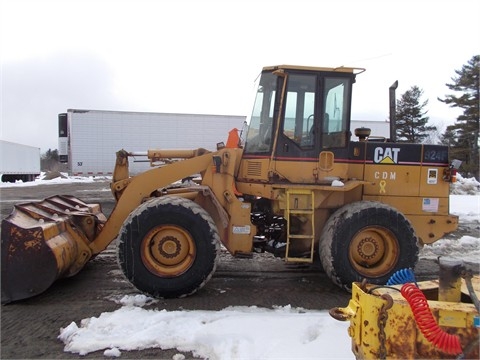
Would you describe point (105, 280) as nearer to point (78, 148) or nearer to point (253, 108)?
point (253, 108)

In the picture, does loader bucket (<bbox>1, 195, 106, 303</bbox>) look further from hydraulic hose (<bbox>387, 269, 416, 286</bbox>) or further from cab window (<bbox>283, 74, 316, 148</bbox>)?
hydraulic hose (<bbox>387, 269, 416, 286</bbox>)

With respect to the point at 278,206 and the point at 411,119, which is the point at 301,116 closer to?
the point at 278,206

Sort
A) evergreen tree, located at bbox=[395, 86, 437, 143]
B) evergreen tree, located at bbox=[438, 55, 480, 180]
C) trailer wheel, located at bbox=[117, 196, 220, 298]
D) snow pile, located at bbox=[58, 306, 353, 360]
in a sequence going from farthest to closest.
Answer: evergreen tree, located at bbox=[438, 55, 480, 180] < evergreen tree, located at bbox=[395, 86, 437, 143] < trailer wheel, located at bbox=[117, 196, 220, 298] < snow pile, located at bbox=[58, 306, 353, 360]

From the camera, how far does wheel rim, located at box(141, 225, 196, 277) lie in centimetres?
493

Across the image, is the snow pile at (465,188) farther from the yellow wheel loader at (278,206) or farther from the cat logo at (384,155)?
the cat logo at (384,155)

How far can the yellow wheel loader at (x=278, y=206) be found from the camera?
15.9 feet

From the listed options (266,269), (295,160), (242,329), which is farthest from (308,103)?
(242,329)

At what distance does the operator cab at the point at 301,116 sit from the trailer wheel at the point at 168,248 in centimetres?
119

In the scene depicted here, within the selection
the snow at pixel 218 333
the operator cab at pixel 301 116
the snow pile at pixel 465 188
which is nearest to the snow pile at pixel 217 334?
the snow at pixel 218 333

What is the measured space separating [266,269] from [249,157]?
1858 millimetres

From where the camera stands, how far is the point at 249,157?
5.55 m

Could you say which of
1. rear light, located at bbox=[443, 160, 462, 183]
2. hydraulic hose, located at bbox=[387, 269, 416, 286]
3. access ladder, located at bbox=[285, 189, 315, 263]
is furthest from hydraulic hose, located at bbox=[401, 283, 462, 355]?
rear light, located at bbox=[443, 160, 462, 183]

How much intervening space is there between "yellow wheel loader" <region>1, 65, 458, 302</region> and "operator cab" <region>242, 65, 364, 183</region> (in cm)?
1

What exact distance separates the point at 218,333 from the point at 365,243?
7.80ft
